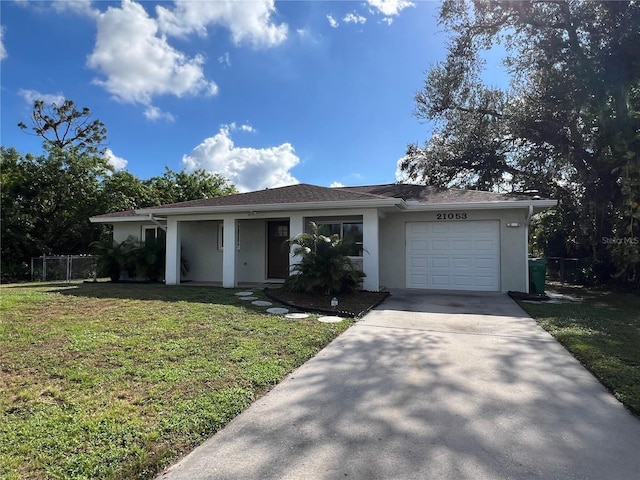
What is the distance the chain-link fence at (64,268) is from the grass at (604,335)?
52.9 ft

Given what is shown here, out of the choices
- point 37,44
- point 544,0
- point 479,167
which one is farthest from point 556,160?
point 37,44

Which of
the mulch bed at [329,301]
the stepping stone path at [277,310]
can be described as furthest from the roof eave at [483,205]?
the stepping stone path at [277,310]

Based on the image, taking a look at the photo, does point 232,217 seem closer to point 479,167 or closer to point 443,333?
point 443,333

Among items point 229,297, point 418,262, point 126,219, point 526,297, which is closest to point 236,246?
point 229,297

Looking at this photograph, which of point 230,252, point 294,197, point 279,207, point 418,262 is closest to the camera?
point 279,207

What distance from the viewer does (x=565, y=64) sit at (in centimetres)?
1234

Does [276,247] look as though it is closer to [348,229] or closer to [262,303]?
[348,229]

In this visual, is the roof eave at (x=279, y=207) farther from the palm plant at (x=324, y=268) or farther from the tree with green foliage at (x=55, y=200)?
the tree with green foliage at (x=55, y=200)

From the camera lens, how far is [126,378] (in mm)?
3850

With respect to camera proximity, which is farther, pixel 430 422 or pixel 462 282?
pixel 462 282

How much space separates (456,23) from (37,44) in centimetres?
1443

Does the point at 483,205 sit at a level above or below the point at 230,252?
above

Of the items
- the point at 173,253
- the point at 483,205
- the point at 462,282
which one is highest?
the point at 483,205

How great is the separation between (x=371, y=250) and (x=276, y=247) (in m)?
4.11
